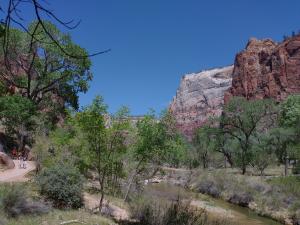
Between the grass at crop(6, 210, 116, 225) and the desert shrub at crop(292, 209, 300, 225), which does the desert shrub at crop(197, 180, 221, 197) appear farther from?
the grass at crop(6, 210, 116, 225)

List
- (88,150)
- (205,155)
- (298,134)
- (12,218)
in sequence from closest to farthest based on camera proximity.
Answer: (12,218) → (88,150) → (298,134) → (205,155)

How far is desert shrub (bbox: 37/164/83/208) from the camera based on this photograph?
57.7ft

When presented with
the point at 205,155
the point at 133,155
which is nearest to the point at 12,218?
the point at 133,155

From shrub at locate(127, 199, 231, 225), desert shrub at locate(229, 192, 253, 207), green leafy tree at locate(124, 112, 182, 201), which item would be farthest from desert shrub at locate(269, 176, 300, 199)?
shrub at locate(127, 199, 231, 225)

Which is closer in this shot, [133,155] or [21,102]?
[133,155]

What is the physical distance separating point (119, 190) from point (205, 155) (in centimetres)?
4702

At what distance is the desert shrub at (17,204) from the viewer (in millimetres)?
13742

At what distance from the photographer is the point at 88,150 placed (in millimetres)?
17984

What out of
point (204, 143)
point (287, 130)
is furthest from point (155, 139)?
point (204, 143)

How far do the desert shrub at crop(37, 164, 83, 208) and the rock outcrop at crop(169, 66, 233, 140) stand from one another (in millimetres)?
138342

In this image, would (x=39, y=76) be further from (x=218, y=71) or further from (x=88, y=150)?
(x=218, y=71)

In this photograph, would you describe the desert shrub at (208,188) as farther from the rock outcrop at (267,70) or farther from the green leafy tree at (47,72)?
the rock outcrop at (267,70)

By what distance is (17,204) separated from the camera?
1415 cm

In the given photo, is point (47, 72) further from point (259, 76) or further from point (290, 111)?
point (259, 76)
